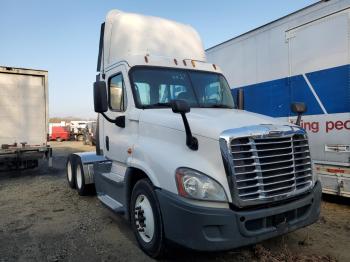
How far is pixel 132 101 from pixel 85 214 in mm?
2812

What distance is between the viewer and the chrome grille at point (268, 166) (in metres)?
3.70

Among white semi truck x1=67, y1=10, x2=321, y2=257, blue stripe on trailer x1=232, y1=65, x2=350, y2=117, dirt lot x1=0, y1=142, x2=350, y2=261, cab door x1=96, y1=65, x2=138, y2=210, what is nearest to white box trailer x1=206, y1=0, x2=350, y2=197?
blue stripe on trailer x1=232, y1=65, x2=350, y2=117

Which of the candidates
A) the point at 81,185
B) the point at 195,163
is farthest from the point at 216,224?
the point at 81,185

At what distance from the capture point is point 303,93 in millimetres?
6793

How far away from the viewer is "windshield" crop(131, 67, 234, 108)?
5.12 m

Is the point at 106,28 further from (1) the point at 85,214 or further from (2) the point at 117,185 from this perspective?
(1) the point at 85,214

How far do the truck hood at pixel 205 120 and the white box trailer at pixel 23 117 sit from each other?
875 cm

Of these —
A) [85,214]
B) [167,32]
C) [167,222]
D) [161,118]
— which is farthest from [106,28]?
[167,222]

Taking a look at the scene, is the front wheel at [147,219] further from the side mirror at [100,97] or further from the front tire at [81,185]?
the front tire at [81,185]

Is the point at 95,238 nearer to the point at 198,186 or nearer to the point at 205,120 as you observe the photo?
the point at 198,186

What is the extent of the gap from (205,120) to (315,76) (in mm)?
3451

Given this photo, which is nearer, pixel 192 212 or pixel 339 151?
pixel 192 212

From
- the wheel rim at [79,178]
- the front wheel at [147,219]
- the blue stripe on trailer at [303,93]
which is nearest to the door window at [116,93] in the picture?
the front wheel at [147,219]

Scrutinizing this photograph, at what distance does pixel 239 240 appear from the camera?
3578 millimetres
